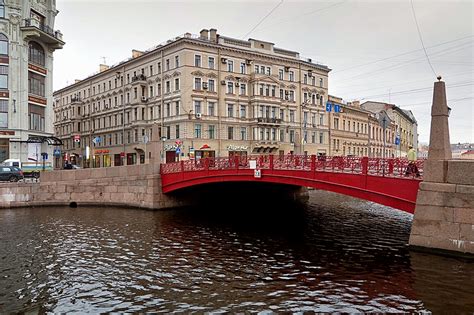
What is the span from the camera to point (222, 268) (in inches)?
545

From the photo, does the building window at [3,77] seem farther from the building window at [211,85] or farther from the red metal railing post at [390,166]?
the red metal railing post at [390,166]

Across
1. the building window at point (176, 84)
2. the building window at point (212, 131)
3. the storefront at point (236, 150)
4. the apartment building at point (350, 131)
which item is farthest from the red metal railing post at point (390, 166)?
the apartment building at point (350, 131)

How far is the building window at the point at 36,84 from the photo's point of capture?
4341 centimetres

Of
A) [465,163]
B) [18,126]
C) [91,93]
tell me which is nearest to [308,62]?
[91,93]

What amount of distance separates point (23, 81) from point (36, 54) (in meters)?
4.95

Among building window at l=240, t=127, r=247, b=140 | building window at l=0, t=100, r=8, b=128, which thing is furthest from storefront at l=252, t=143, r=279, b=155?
building window at l=0, t=100, r=8, b=128

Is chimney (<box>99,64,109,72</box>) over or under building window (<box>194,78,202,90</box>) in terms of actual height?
over

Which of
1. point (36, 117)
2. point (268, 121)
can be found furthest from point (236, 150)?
point (36, 117)

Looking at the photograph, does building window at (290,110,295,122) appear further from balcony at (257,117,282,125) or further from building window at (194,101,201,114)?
building window at (194,101,201,114)

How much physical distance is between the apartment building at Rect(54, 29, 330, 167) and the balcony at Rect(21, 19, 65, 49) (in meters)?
13.0

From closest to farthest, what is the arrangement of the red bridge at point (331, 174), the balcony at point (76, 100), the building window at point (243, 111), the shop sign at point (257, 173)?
the red bridge at point (331, 174)
the shop sign at point (257, 173)
the building window at point (243, 111)
the balcony at point (76, 100)

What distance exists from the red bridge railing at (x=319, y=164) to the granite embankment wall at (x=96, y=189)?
374 cm

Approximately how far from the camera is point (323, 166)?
18703mm

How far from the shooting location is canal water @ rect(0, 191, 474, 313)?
10.5 metres
